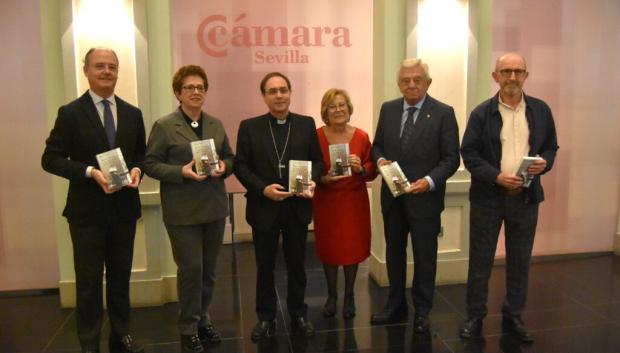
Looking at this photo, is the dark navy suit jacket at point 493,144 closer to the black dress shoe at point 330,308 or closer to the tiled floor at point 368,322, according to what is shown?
the tiled floor at point 368,322

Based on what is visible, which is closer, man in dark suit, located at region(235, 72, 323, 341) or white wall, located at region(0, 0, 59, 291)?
man in dark suit, located at region(235, 72, 323, 341)

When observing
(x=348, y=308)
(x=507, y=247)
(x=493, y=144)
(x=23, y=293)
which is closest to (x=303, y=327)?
(x=348, y=308)

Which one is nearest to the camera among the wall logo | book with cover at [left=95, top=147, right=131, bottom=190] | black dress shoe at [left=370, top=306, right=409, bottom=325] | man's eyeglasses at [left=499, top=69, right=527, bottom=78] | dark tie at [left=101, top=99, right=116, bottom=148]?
book with cover at [left=95, top=147, right=131, bottom=190]

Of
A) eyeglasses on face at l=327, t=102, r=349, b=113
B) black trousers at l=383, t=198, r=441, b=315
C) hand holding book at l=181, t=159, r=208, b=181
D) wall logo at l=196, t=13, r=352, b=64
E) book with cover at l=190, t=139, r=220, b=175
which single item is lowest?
black trousers at l=383, t=198, r=441, b=315

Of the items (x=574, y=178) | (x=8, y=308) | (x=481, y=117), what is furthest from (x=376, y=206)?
(x=8, y=308)

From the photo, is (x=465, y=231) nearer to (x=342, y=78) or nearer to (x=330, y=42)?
(x=342, y=78)

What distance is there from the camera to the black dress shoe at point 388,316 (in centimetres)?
335

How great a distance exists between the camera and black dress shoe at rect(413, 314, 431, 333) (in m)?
3.19

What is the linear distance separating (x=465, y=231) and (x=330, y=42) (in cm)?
207

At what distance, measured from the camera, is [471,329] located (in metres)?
3.14

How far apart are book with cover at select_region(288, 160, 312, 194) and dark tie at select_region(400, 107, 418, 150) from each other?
667mm

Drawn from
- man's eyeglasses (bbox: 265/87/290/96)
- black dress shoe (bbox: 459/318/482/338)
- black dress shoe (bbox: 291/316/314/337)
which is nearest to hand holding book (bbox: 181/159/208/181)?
man's eyeglasses (bbox: 265/87/290/96)

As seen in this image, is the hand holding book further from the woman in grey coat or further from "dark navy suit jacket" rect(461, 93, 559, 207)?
"dark navy suit jacket" rect(461, 93, 559, 207)

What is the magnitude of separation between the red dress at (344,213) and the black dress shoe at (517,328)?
1.04 m
